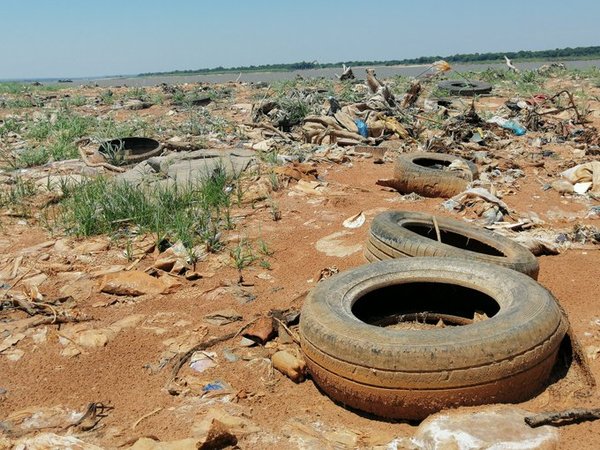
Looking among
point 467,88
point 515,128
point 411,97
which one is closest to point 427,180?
point 515,128

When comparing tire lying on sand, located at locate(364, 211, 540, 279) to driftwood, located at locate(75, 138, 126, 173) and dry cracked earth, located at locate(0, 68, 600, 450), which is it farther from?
driftwood, located at locate(75, 138, 126, 173)

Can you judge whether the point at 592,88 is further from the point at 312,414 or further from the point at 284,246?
the point at 312,414

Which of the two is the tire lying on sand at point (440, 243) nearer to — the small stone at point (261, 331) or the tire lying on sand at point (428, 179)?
the small stone at point (261, 331)

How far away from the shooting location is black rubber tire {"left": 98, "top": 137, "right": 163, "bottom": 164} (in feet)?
28.8

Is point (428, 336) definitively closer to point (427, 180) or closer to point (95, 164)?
point (427, 180)

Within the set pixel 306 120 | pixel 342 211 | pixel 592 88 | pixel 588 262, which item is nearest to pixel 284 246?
pixel 342 211

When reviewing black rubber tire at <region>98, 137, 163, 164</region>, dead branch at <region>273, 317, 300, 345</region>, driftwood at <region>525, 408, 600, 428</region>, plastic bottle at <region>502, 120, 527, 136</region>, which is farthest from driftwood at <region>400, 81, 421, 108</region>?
driftwood at <region>525, 408, 600, 428</region>

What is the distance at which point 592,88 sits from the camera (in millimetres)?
16172

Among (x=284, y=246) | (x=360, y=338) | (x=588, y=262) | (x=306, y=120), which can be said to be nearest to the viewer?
(x=360, y=338)

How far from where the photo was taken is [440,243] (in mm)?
4012

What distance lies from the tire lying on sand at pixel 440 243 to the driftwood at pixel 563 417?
1415mm

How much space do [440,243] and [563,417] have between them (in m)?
1.79

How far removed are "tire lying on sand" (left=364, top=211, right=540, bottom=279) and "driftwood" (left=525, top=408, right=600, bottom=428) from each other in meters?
1.41

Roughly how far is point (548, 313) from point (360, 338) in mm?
989
